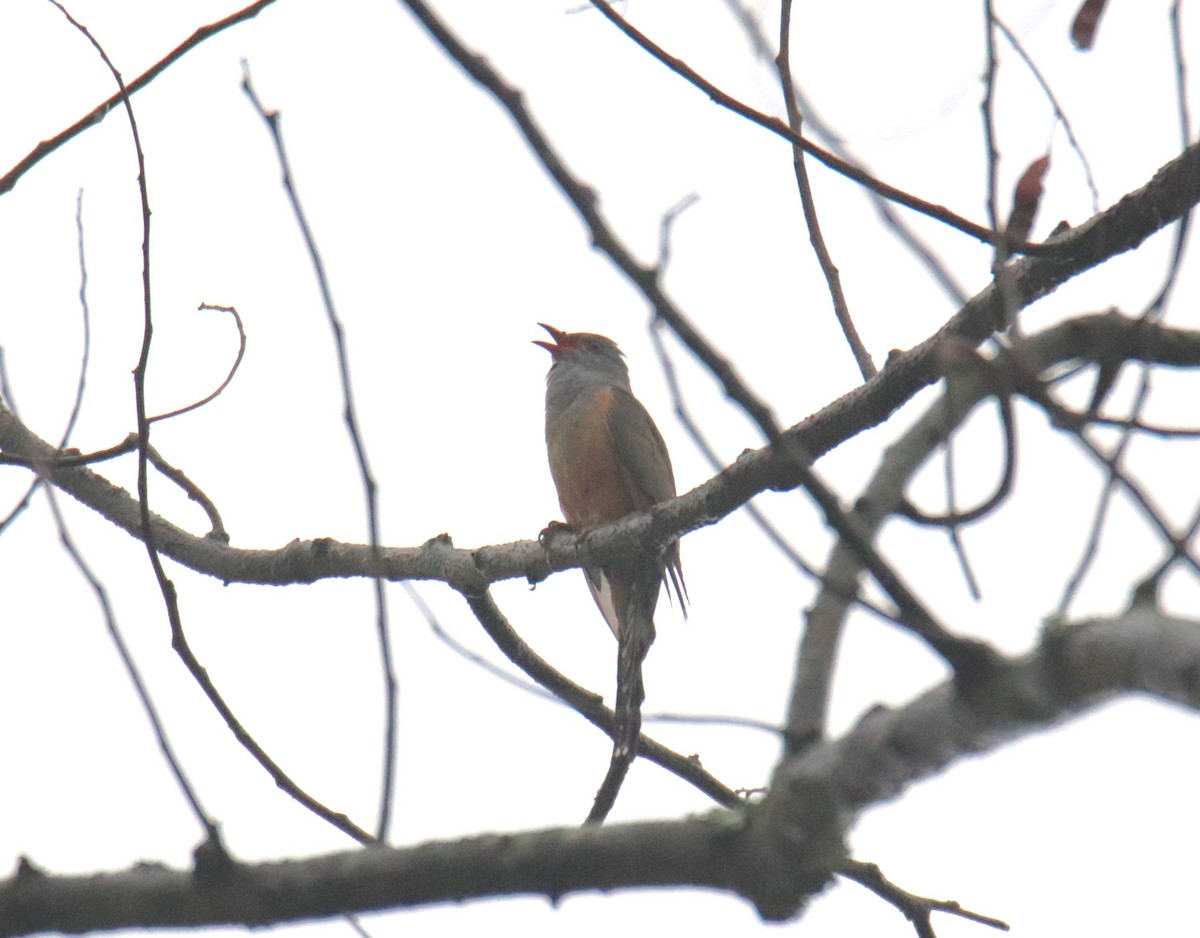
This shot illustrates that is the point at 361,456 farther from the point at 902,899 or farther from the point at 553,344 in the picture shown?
the point at 553,344

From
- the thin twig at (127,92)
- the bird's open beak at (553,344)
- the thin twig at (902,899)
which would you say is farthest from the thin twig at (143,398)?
the bird's open beak at (553,344)

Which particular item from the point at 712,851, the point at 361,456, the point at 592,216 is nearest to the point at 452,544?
the point at 361,456

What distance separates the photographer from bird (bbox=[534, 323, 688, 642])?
20.9 feet

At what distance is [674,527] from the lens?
421 cm

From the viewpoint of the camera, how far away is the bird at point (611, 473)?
20.9 ft

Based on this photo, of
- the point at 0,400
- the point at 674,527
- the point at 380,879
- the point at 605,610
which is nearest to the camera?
the point at 380,879

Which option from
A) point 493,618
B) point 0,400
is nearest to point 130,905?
point 493,618

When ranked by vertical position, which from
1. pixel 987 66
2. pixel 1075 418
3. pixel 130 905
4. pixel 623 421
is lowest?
pixel 130 905

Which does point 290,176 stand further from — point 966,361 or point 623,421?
point 623,421

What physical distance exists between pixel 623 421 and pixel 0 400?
134 inches

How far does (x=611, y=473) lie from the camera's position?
686 centimetres

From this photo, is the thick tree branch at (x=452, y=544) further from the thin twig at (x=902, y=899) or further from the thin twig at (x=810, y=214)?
the thin twig at (x=902, y=899)

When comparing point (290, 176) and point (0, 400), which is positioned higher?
point (0, 400)

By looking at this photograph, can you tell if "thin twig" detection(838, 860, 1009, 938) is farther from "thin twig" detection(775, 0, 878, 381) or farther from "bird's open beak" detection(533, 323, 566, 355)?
"bird's open beak" detection(533, 323, 566, 355)
